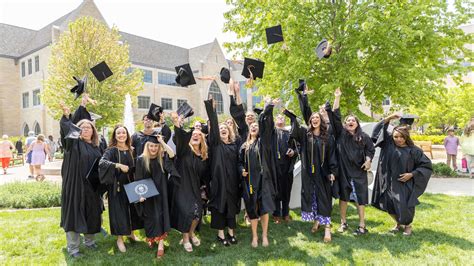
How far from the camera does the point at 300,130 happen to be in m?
5.12

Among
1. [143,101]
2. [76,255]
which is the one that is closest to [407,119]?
[76,255]

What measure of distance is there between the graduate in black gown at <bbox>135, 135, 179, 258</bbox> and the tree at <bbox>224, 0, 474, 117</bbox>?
6270 millimetres

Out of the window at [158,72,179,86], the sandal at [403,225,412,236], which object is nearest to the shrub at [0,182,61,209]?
the sandal at [403,225,412,236]

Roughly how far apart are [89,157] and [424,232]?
5379 millimetres

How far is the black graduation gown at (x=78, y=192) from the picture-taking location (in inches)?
171

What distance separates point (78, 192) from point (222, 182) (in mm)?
2013

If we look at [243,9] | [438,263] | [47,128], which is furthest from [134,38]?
[438,263]

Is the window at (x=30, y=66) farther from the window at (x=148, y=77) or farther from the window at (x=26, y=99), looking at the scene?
the window at (x=148, y=77)

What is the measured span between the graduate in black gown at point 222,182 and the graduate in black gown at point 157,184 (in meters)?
0.65

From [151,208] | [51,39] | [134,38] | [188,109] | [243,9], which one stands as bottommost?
[151,208]

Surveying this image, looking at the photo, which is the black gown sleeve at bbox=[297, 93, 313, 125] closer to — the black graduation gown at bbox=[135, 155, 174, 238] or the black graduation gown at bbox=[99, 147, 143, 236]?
the black graduation gown at bbox=[135, 155, 174, 238]

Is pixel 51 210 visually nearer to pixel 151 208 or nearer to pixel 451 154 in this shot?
pixel 151 208

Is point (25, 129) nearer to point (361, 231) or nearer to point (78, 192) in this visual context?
point (78, 192)

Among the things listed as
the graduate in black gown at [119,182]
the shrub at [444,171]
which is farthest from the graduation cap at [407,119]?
the shrub at [444,171]
